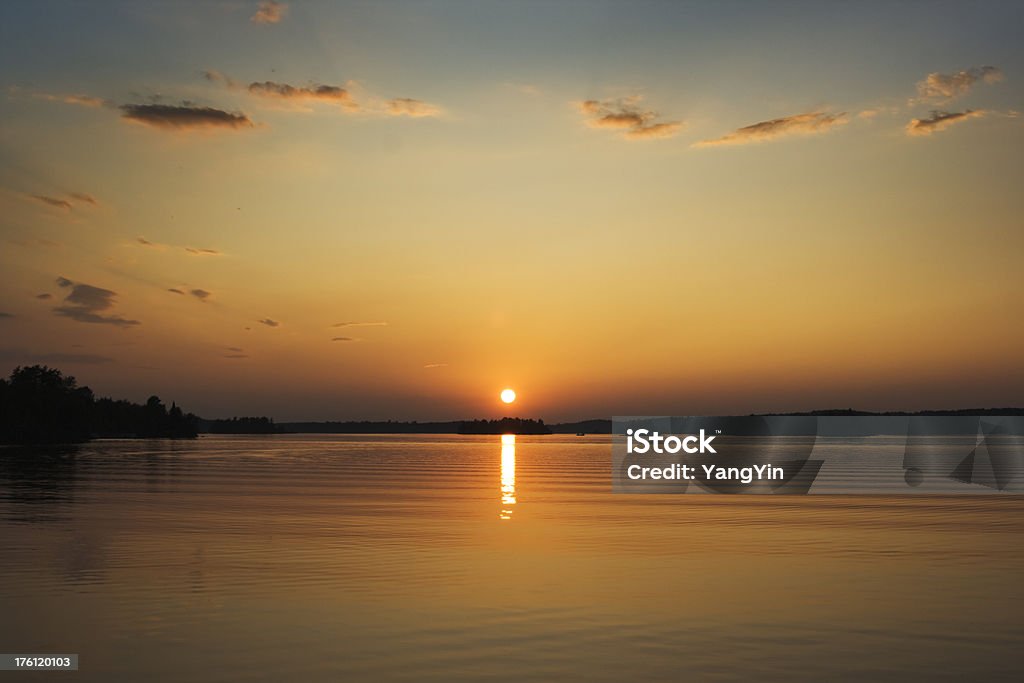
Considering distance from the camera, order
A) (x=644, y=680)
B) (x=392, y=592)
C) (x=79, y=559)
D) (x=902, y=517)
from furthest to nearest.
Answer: (x=902, y=517)
(x=79, y=559)
(x=392, y=592)
(x=644, y=680)

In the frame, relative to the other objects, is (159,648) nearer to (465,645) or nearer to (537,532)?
(465,645)

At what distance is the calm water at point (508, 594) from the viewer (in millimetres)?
16828

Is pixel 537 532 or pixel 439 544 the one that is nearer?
pixel 439 544

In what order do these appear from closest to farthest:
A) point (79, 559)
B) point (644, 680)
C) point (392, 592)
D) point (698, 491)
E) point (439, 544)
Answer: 1. point (644, 680)
2. point (392, 592)
3. point (79, 559)
4. point (439, 544)
5. point (698, 491)

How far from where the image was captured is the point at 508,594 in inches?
918

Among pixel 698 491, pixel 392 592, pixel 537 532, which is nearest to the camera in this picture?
pixel 392 592

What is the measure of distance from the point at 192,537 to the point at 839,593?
22.1m

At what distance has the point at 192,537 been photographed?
1326 inches

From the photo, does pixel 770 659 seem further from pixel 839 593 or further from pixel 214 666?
pixel 214 666

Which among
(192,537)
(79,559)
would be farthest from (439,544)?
(79,559)

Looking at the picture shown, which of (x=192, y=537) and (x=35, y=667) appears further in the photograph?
(x=192, y=537)

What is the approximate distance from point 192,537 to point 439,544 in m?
8.96

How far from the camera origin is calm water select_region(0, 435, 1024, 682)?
16.8m

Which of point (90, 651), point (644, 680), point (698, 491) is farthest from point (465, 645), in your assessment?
point (698, 491)
